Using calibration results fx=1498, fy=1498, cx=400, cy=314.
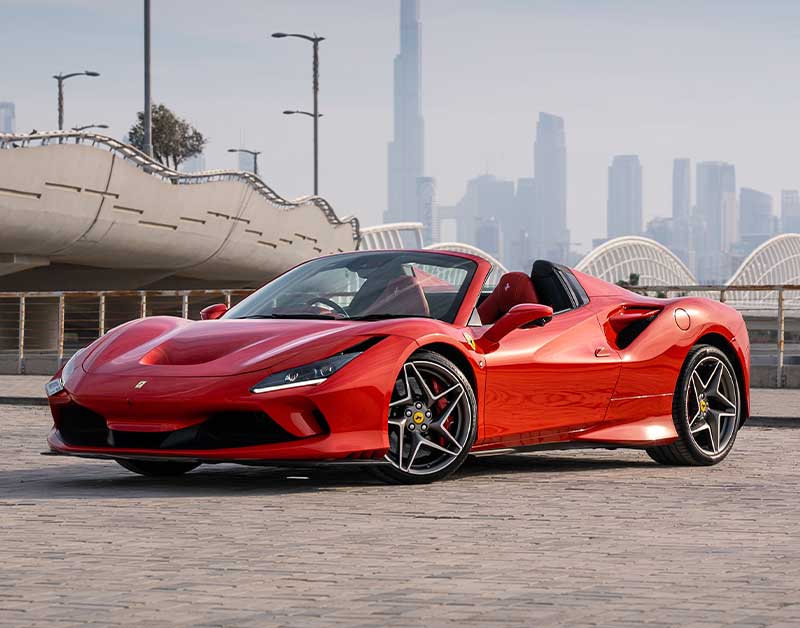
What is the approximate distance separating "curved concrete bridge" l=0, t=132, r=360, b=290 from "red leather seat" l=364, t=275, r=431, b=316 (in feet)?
118

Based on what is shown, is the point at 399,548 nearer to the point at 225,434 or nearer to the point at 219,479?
the point at 225,434

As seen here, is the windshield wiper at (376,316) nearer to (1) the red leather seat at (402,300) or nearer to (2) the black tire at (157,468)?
(1) the red leather seat at (402,300)

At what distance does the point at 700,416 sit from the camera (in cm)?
909

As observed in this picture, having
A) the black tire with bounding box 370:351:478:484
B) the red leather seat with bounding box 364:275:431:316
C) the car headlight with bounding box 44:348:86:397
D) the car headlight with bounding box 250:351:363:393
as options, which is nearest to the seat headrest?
the red leather seat with bounding box 364:275:431:316

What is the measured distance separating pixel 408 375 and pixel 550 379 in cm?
105

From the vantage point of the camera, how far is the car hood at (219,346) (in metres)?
7.16

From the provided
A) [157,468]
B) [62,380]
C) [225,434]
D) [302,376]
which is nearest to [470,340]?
[302,376]

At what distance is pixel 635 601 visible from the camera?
450 cm

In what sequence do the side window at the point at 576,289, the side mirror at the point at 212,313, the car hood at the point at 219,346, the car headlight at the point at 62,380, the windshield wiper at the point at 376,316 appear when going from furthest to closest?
the side window at the point at 576,289 → the side mirror at the point at 212,313 → the windshield wiper at the point at 376,316 → the car headlight at the point at 62,380 → the car hood at the point at 219,346

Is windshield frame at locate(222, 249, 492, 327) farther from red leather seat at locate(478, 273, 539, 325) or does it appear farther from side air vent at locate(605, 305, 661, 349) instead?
side air vent at locate(605, 305, 661, 349)

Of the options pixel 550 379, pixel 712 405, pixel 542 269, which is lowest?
pixel 712 405

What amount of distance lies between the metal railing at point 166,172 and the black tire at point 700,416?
116ft

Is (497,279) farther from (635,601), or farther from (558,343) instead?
(635,601)

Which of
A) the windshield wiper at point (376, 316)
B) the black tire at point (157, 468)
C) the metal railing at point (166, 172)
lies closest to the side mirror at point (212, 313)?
the black tire at point (157, 468)
